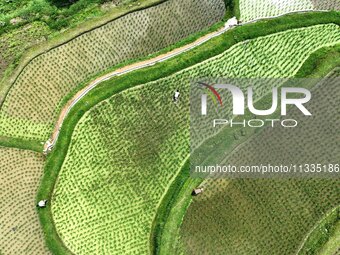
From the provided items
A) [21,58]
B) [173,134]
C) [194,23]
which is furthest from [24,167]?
[194,23]

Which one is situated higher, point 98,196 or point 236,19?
point 236,19

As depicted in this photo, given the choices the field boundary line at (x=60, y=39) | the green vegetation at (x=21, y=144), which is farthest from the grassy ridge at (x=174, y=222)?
the field boundary line at (x=60, y=39)

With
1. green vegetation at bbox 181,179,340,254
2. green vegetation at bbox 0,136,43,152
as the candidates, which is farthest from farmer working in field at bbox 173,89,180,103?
green vegetation at bbox 0,136,43,152

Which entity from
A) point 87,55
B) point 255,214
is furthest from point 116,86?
point 255,214

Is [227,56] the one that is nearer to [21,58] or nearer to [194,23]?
[194,23]

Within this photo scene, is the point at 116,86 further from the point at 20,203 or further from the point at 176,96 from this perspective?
the point at 20,203

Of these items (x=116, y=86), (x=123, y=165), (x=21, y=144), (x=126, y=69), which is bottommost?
(x=123, y=165)

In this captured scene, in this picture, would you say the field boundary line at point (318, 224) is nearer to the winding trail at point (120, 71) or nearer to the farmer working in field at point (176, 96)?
the farmer working in field at point (176, 96)
